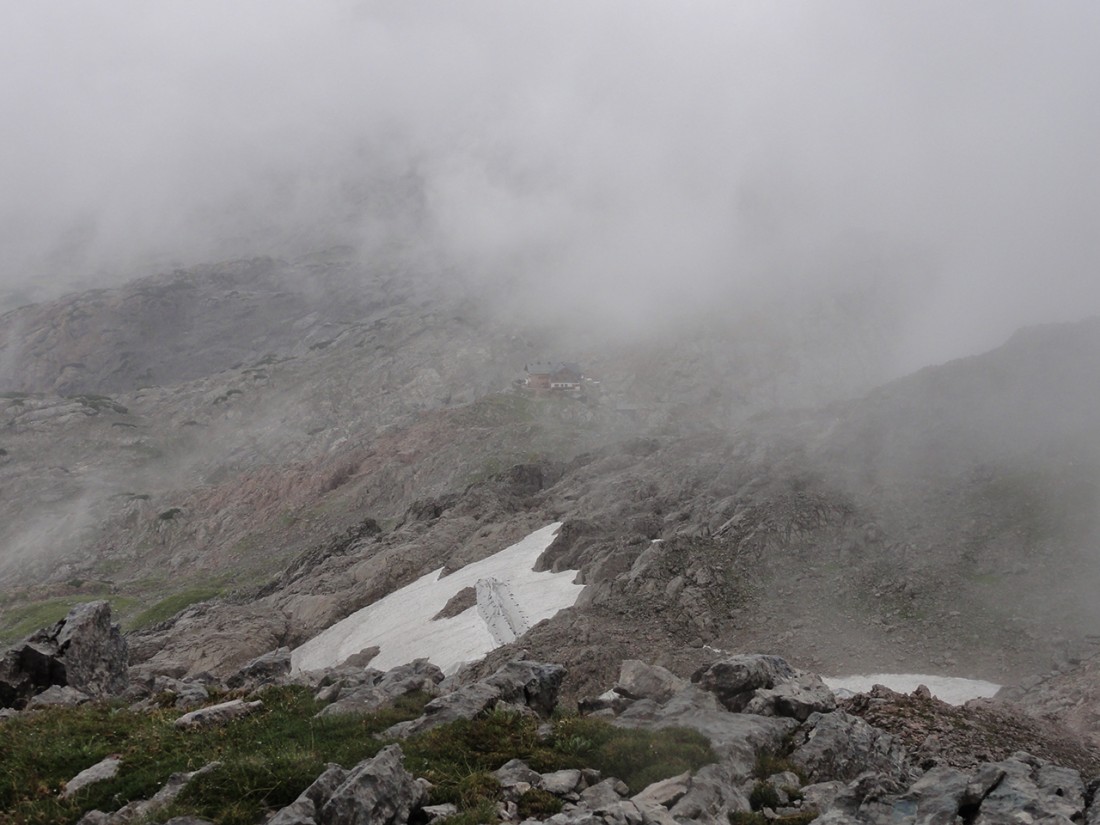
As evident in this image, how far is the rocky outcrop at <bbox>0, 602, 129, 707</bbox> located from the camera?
27.7 metres

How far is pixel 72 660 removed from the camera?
29.4 m

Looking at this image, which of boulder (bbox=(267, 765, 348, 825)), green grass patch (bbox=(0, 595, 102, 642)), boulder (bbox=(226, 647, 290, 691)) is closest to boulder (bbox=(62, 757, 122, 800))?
boulder (bbox=(267, 765, 348, 825))

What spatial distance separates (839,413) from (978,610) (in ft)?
121

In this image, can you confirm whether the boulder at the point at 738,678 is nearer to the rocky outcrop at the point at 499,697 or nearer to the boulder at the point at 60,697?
the rocky outcrop at the point at 499,697

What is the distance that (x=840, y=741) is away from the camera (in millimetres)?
20078

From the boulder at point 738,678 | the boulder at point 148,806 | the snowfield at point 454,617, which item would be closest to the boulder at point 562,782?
the boulder at point 148,806

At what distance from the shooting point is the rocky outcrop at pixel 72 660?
27703 mm

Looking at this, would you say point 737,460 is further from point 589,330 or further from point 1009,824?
point 589,330

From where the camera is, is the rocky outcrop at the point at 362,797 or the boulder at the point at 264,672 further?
the boulder at the point at 264,672

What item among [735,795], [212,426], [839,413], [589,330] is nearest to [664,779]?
[735,795]

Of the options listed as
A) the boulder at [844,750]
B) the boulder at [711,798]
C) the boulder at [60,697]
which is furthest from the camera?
the boulder at [60,697]

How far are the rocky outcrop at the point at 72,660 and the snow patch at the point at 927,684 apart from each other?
2848 centimetres

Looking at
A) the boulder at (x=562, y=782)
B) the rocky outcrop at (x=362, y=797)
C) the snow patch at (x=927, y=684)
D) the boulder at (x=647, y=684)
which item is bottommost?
the snow patch at (x=927, y=684)

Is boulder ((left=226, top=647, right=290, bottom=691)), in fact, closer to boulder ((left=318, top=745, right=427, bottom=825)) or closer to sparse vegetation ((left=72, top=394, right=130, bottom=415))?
boulder ((left=318, top=745, right=427, bottom=825))
